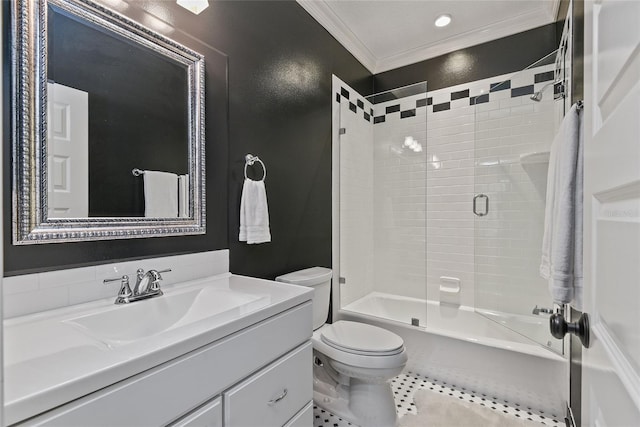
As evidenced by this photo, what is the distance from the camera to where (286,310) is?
1201 mm

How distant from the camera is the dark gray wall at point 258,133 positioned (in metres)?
1.25

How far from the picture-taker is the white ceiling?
223 cm

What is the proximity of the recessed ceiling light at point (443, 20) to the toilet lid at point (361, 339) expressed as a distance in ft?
7.16

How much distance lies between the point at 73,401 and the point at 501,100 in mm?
2804

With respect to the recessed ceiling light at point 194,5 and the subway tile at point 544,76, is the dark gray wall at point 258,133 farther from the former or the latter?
the subway tile at point 544,76

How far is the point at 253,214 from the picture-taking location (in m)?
1.64

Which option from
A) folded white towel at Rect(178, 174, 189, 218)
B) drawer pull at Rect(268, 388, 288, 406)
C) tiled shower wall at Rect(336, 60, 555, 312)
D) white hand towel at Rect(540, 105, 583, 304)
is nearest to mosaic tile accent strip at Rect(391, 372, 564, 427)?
tiled shower wall at Rect(336, 60, 555, 312)

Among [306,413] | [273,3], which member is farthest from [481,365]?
[273,3]

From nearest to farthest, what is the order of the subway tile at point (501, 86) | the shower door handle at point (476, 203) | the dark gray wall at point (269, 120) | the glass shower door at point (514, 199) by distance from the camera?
1. the dark gray wall at point (269, 120)
2. the glass shower door at point (514, 199)
3. the subway tile at point (501, 86)
4. the shower door handle at point (476, 203)

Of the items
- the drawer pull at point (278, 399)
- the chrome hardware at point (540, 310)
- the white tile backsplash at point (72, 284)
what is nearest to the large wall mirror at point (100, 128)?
the white tile backsplash at point (72, 284)

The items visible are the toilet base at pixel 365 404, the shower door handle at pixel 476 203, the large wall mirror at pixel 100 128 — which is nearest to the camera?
the large wall mirror at pixel 100 128

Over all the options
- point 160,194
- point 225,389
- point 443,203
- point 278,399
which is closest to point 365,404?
point 278,399

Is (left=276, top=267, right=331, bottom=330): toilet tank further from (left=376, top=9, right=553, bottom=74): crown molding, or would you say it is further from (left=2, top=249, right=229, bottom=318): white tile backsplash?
(left=376, top=9, right=553, bottom=74): crown molding

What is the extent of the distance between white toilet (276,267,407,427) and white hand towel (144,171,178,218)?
2.37 ft
